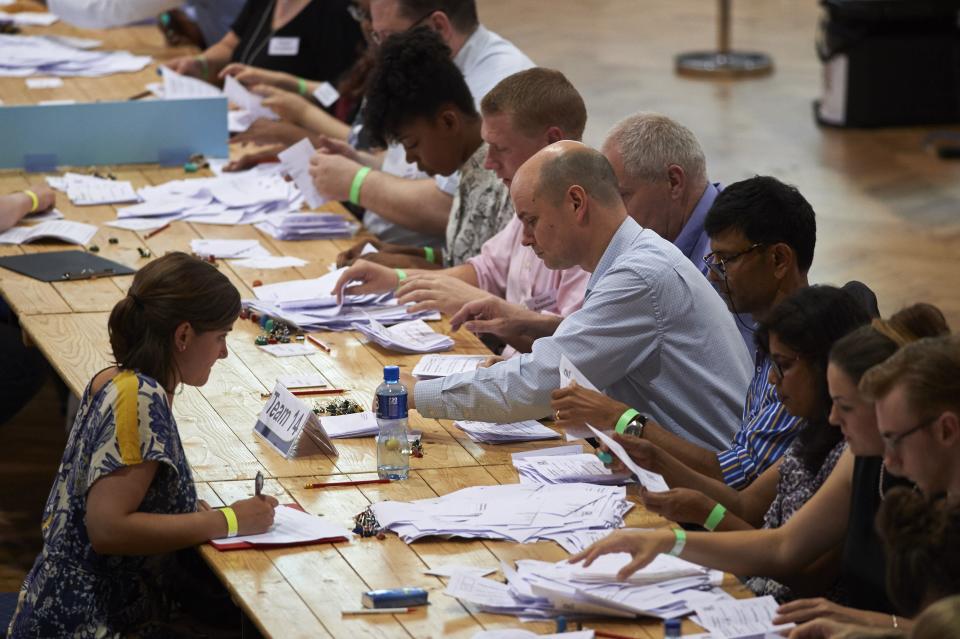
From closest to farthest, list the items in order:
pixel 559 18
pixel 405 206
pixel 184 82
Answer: pixel 405 206
pixel 184 82
pixel 559 18

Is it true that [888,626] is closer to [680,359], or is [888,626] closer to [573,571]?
[573,571]

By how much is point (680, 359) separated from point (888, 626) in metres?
1.15

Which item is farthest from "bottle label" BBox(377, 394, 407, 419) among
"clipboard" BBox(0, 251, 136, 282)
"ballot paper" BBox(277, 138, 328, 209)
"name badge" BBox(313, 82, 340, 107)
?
"name badge" BBox(313, 82, 340, 107)

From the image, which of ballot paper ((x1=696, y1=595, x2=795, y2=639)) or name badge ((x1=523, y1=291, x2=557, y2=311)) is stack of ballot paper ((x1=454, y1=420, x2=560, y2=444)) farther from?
ballot paper ((x1=696, y1=595, x2=795, y2=639))

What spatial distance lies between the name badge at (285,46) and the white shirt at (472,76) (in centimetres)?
153

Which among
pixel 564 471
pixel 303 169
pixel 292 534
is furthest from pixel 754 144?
→ pixel 292 534

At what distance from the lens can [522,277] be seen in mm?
4758

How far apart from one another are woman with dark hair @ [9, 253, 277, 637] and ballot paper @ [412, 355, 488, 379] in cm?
90

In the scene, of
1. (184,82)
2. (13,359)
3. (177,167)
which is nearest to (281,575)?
(13,359)

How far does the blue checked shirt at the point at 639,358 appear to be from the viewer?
3678 mm

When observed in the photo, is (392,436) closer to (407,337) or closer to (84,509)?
(84,509)

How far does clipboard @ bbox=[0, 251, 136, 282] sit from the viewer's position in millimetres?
5094

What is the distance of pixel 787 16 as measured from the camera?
1435 centimetres

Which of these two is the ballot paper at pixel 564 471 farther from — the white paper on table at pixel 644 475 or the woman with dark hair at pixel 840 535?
the woman with dark hair at pixel 840 535
